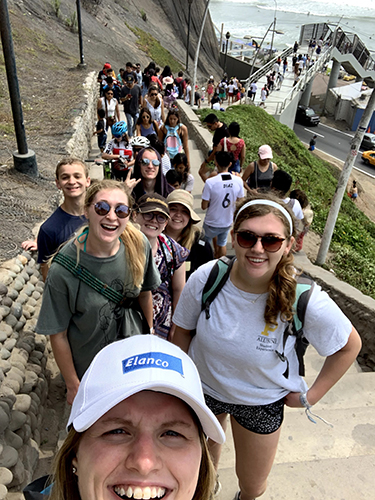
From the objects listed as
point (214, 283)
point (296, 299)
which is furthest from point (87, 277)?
point (296, 299)

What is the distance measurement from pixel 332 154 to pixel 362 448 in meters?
30.1

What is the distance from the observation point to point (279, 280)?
209 cm

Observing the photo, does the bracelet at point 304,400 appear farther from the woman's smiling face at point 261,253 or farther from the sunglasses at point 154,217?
the sunglasses at point 154,217

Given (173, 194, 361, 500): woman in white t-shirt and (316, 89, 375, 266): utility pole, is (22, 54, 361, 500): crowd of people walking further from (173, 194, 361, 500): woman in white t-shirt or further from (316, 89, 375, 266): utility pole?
(316, 89, 375, 266): utility pole

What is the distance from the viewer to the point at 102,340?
8.34 ft

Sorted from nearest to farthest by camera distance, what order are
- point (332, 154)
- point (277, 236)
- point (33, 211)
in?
1. point (277, 236)
2. point (33, 211)
3. point (332, 154)

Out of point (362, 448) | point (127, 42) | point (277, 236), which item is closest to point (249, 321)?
point (277, 236)

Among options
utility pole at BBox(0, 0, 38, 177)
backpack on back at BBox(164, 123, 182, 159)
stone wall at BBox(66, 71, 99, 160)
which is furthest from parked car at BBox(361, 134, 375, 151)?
utility pole at BBox(0, 0, 38, 177)

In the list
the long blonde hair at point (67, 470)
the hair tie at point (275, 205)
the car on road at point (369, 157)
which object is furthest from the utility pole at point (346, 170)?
the car on road at point (369, 157)

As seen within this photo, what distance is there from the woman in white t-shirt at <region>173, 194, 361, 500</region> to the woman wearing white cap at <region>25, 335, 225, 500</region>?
87 cm

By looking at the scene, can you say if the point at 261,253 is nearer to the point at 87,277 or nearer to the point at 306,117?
the point at 87,277

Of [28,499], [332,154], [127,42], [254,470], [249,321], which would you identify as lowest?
[332,154]

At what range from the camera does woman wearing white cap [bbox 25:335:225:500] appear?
44.9 inches

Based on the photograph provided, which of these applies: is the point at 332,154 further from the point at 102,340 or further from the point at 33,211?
the point at 102,340
